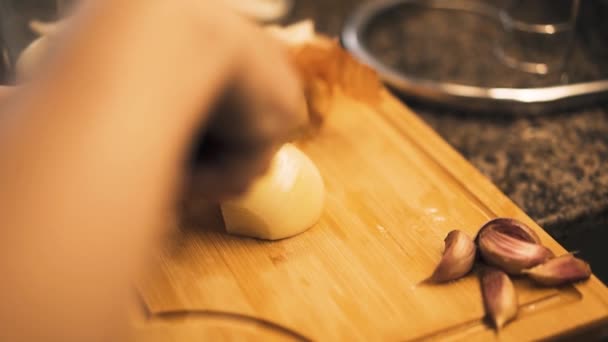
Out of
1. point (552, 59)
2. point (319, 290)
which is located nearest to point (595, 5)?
point (552, 59)

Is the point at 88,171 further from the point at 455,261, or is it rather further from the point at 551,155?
the point at 551,155

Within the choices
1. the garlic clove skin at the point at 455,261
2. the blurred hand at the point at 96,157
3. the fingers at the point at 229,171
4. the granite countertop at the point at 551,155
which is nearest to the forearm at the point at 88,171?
the blurred hand at the point at 96,157

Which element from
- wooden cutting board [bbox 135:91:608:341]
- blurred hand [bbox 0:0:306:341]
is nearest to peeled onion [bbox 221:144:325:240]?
wooden cutting board [bbox 135:91:608:341]

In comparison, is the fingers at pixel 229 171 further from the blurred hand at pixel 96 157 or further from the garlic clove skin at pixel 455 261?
the garlic clove skin at pixel 455 261

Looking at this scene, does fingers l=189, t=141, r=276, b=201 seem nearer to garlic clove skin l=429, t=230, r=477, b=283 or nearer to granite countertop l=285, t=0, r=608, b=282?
garlic clove skin l=429, t=230, r=477, b=283

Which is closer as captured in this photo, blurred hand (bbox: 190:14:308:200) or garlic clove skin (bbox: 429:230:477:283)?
blurred hand (bbox: 190:14:308:200)

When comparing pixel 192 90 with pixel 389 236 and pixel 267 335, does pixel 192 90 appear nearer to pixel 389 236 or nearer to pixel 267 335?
pixel 267 335
